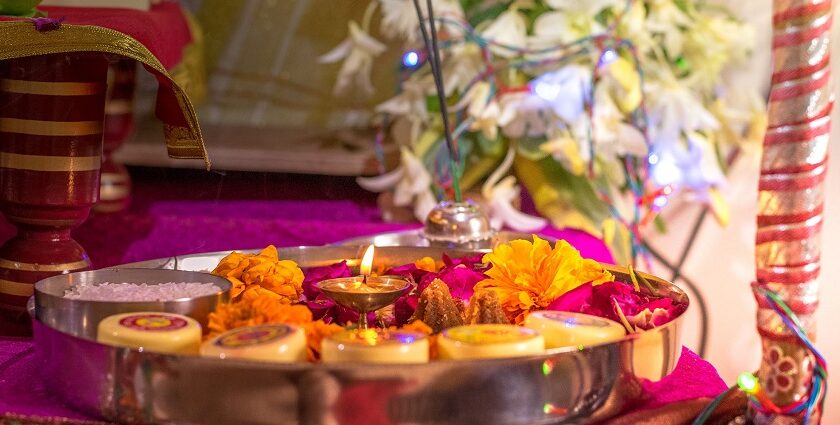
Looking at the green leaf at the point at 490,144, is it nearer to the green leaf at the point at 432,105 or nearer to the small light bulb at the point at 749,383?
the green leaf at the point at 432,105

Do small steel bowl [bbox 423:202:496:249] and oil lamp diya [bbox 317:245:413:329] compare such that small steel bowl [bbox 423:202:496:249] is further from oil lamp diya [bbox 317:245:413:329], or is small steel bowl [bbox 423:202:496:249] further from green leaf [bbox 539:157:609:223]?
green leaf [bbox 539:157:609:223]

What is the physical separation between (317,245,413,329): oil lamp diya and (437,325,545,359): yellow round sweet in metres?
0.08

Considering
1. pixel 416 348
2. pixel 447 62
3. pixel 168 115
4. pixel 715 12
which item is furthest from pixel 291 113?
pixel 416 348

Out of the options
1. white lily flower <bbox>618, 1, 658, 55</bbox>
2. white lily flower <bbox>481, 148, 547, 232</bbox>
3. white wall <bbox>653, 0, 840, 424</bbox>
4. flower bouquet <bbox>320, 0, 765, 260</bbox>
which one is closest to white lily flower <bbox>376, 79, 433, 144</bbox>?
flower bouquet <bbox>320, 0, 765, 260</bbox>

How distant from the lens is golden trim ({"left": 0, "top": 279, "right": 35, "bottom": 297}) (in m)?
0.63

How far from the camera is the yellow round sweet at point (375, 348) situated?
0.42 metres

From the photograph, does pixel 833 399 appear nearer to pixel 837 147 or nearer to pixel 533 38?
pixel 837 147

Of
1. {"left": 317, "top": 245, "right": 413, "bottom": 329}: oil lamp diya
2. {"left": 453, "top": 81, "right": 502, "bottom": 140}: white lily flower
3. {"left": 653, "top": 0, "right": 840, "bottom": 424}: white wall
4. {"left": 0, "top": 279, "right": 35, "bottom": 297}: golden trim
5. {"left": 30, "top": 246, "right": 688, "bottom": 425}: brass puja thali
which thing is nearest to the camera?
{"left": 30, "top": 246, "right": 688, "bottom": 425}: brass puja thali

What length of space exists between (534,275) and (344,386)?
0.18m

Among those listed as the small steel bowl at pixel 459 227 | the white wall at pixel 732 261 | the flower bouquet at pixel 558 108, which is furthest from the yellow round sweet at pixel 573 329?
the white wall at pixel 732 261

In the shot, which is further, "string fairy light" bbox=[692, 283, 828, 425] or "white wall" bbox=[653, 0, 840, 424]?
"white wall" bbox=[653, 0, 840, 424]

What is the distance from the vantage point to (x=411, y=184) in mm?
1134

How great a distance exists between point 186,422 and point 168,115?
25 centimetres

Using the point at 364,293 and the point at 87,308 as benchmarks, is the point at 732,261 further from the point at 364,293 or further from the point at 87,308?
the point at 87,308
